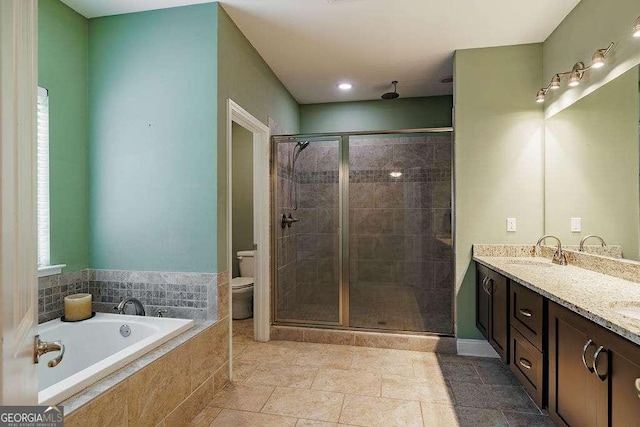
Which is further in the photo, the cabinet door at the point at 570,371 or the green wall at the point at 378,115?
the green wall at the point at 378,115

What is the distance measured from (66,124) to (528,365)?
3.25 metres

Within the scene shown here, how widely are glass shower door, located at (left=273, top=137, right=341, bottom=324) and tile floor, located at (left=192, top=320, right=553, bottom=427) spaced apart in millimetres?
499

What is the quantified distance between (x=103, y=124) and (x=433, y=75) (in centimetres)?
304

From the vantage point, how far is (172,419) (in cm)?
176

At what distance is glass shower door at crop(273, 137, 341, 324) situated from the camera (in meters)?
3.31

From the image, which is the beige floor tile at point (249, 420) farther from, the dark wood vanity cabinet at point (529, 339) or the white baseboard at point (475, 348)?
the white baseboard at point (475, 348)

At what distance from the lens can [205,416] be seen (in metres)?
1.95

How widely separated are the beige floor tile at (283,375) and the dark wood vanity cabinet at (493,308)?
52.4 inches

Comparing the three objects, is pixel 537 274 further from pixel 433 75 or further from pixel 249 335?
pixel 249 335

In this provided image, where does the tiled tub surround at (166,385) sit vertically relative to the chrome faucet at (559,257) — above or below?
below

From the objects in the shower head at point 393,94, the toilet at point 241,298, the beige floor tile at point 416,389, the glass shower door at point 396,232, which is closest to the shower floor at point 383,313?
the glass shower door at point 396,232

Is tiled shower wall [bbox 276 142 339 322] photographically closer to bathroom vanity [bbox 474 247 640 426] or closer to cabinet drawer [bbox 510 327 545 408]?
bathroom vanity [bbox 474 247 640 426]

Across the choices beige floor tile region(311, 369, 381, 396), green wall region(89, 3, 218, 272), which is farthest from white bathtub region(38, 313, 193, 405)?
beige floor tile region(311, 369, 381, 396)

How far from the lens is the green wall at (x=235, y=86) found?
7.34 ft
